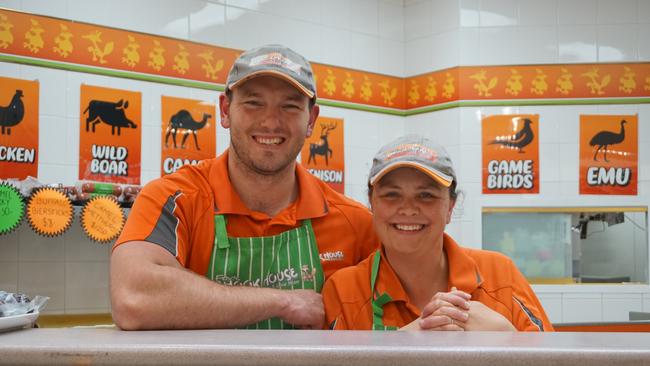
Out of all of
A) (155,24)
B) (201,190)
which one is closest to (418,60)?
(155,24)

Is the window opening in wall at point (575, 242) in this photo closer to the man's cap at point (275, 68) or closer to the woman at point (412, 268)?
the woman at point (412, 268)

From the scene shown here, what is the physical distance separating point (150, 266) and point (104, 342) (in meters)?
0.80

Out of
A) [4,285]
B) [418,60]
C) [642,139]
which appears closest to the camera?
[4,285]

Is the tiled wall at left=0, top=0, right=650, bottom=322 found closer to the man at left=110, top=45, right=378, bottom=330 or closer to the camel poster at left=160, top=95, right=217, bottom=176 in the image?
the camel poster at left=160, top=95, right=217, bottom=176

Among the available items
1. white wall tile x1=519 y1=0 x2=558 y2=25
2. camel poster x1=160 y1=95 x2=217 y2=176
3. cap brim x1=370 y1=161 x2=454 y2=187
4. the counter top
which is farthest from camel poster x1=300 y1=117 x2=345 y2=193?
the counter top

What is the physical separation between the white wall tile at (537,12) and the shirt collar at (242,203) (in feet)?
13.2

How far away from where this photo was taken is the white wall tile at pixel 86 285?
14.2 feet

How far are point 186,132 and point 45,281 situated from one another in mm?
1423

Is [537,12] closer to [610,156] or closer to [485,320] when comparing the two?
[610,156]

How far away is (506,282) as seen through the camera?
6.66 ft

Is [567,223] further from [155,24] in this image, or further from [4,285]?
[4,285]

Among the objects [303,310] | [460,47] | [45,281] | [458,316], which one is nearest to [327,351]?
[458,316]

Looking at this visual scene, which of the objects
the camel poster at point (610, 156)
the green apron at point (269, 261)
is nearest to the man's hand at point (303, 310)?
the green apron at point (269, 261)

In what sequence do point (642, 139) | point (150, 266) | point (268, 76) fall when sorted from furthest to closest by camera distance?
point (642, 139)
point (268, 76)
point (150, 266)
